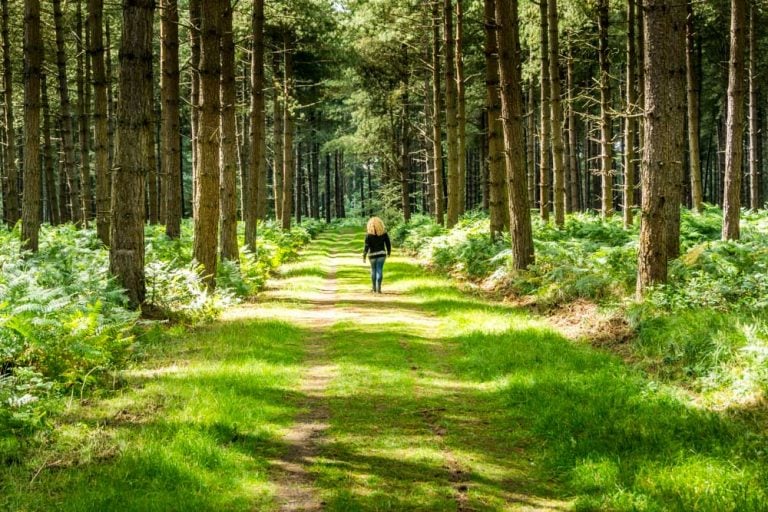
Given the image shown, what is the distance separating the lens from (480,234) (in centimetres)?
1995

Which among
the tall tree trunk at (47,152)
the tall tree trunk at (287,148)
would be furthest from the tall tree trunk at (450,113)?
the tall tree trunk at (47,152)

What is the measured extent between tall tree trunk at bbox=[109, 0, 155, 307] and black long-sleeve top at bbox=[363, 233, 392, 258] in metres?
6.33

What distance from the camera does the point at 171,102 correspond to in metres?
17.3

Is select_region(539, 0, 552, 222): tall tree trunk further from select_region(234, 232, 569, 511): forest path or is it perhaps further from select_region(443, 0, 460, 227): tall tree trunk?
select_region(234, 232, 569, 511): forest path

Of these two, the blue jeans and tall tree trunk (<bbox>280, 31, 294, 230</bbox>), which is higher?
tall tree trunk (<bbox>280, 31, 294, 230</bbox>)

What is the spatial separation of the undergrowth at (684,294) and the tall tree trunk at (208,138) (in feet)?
21.2

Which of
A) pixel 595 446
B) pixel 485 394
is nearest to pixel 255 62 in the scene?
pixel 485 394

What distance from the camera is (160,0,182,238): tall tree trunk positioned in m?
16.5

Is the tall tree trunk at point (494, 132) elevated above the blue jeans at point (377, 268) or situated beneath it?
elevated above

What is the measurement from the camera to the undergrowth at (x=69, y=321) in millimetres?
6125

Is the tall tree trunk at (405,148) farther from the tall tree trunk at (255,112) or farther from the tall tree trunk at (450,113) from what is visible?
the tall tree trunk at (255,112)

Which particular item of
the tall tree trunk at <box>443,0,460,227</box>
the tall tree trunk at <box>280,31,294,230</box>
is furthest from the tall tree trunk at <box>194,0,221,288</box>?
the tall tree trunk at <box>280,31,294,230</box>

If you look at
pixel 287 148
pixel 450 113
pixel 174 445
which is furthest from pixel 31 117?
pixel 450 113

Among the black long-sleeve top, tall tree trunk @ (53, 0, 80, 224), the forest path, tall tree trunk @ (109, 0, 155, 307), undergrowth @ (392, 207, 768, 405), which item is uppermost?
tall tree trunk @ (53, 0, 80, 224)
